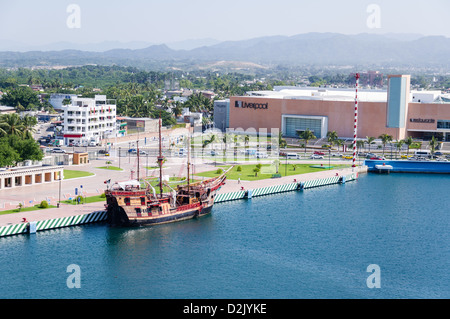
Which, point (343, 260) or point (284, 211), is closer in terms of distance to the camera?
point (343, 260)

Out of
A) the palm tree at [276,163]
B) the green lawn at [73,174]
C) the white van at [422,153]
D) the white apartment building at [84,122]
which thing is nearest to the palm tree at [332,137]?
the white van at [422,153]

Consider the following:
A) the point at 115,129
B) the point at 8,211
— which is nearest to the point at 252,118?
the point at 115,129

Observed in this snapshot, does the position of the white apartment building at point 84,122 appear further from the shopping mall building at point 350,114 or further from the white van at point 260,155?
the shopping mall building at point 350,114

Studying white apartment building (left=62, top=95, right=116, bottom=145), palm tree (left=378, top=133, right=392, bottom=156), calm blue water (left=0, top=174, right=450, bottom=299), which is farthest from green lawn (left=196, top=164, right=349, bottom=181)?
white apartment building (left=62, top=95, right=116, bottom=145)

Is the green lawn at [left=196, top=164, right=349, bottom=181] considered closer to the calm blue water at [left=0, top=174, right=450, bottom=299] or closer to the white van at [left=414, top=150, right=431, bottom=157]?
the calm blue water at [left=0, top=174, right=450, bottom=299]
